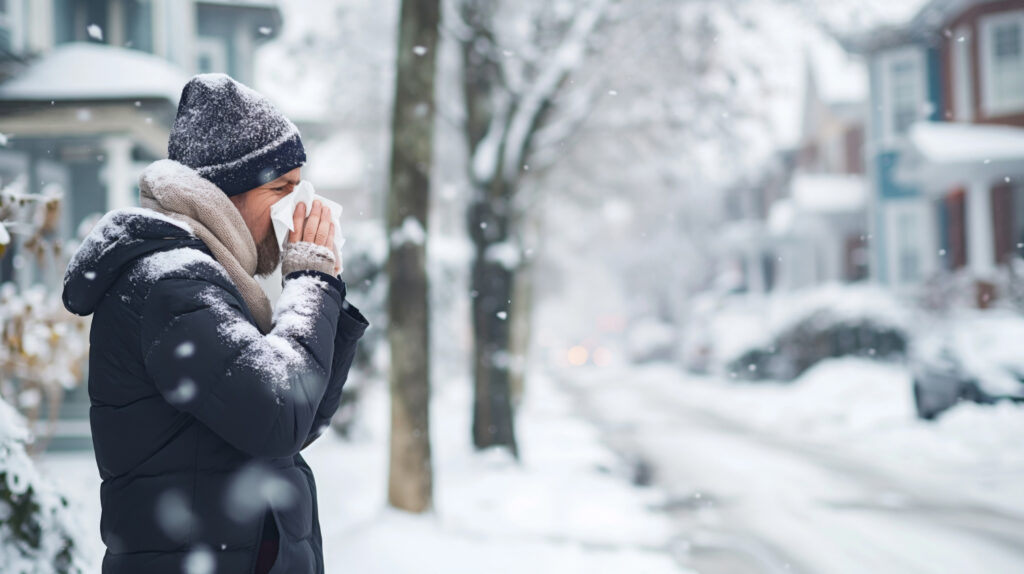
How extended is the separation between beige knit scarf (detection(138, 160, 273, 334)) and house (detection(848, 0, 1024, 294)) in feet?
62.1

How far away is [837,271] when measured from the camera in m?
30.4

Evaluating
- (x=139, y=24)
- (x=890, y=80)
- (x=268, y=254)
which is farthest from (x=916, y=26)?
(x=268, y=254)

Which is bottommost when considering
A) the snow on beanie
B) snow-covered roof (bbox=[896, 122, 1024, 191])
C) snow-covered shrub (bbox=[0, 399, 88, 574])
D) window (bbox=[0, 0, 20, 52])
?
snow-covered shrub (bbox=[0, 399, 88, 574])

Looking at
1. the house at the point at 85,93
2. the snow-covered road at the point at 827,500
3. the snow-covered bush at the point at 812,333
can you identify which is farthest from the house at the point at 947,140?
the house at the point at 85,93

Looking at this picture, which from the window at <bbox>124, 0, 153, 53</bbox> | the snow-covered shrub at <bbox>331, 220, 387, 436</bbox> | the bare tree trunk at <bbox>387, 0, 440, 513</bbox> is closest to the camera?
the bare tree trunk at <bbox>387, 0, 440, 513</bbox>

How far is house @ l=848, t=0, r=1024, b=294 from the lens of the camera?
63.0 ft

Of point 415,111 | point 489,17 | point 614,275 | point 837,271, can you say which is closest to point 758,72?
point 489,17

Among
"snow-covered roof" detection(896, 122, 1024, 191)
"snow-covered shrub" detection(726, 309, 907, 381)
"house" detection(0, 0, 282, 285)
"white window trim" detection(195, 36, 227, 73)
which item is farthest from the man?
"snow-covered roof" detection(896, 122, 1024, 191)

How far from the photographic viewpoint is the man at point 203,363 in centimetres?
179

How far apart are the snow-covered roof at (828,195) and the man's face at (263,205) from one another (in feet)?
92.3

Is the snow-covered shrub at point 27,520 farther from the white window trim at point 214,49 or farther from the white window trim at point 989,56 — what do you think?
the white window trim at point 989,56

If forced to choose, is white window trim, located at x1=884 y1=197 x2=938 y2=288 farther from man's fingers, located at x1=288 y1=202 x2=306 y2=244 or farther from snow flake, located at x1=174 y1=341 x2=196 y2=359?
snow flake, located at x1=174 y1=341 x2=196 y2=359

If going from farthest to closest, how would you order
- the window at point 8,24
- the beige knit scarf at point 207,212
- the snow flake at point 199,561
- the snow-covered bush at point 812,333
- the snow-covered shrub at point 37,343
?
the snow-covered bush at point 812,333, the window at point 8,24, the snow-covered shrub at point 37,343, the beige knit scarf at point 207,212, the snow flake at point 199,561

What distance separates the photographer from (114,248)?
6.15 feet
